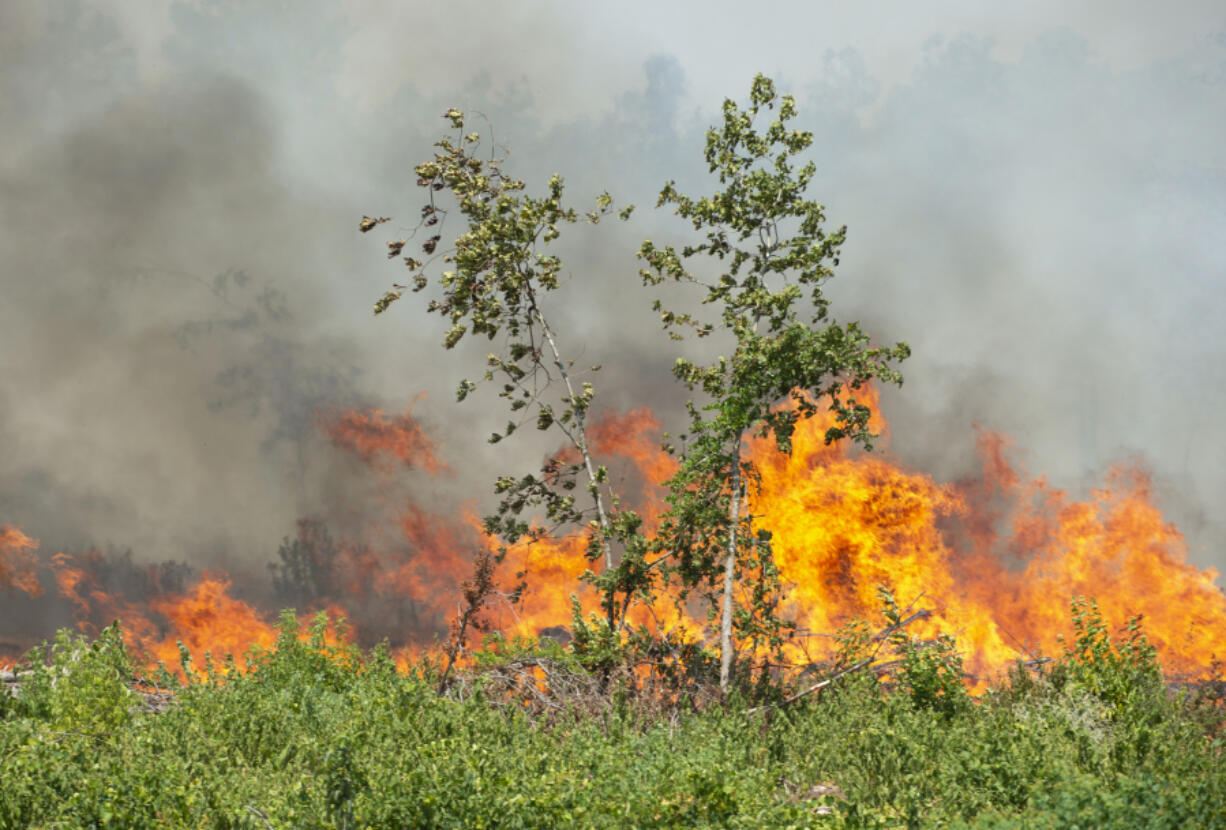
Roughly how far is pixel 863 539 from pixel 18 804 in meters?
13.2

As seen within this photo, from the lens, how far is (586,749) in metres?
7.43

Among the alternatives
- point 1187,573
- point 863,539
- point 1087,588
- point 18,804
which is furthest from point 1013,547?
point 18,804

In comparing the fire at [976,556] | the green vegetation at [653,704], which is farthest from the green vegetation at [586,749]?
Answer: the fire at [976,556]

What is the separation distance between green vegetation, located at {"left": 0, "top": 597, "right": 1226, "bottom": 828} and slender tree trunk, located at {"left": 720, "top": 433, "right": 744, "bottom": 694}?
2.32 ft

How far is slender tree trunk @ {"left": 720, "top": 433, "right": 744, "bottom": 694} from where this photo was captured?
1202 centimetres

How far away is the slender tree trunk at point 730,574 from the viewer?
1202 cm

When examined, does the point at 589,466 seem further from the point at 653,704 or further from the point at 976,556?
the point at 976,556

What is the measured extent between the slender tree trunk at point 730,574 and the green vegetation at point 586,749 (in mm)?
708

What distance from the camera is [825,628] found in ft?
54.4

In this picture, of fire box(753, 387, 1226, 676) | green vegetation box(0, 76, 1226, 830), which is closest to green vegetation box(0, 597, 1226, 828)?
green vegetation box(0, 76, 1226, 830)

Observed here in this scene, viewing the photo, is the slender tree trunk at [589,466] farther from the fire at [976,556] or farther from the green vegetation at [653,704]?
the fire at [976,556]

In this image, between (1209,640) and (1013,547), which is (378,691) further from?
(1209,640)

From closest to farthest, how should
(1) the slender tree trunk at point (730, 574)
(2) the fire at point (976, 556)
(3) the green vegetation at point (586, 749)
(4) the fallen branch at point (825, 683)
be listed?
(3) the green vegetation at point (586, 749) → (4) the fallen branch at point (825, 683) → (1) the slender tree trunk at point (730, 574) → (2) the fire at point (976, 556)

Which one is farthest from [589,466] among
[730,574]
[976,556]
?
[976,556]
